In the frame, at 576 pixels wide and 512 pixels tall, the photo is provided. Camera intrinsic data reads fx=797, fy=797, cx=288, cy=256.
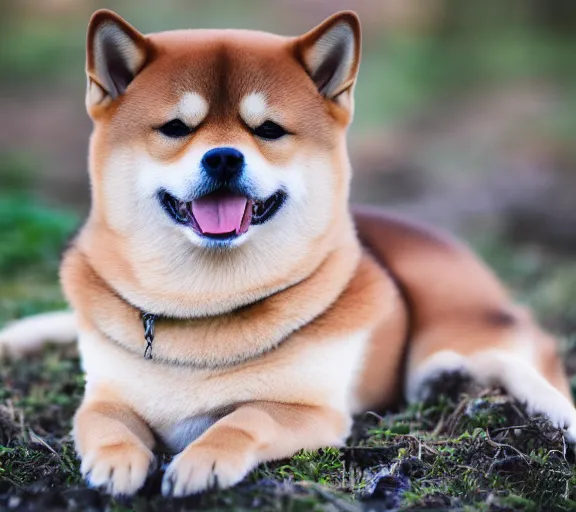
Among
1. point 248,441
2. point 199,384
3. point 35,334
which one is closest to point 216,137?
point 199,384

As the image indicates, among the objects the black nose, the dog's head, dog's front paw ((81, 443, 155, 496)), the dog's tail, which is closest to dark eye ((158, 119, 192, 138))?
the dog's head

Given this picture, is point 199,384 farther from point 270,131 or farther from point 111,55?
point 111,55

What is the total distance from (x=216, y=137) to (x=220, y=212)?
268mm

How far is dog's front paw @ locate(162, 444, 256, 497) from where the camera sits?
2.40 meters

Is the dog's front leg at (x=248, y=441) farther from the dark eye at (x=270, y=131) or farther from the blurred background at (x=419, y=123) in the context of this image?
the blurred background at (x=419, y=123)

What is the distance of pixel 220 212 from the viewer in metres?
2.87

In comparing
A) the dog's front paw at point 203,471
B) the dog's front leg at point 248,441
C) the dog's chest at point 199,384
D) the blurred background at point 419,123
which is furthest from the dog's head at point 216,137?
the blurred background at point 419,123

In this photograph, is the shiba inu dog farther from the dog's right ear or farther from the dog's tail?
the dog's tail

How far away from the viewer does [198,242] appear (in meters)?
2.84

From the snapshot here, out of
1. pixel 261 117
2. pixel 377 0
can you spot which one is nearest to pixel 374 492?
pixel 261 117

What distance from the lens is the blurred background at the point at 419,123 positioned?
6.07 m

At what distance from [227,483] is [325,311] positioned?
34.4 inches

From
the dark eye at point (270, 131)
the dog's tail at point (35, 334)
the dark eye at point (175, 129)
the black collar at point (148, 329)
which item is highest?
the dark eye at point (270, 131)

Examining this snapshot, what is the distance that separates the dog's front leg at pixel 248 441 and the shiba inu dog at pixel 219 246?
10mm
